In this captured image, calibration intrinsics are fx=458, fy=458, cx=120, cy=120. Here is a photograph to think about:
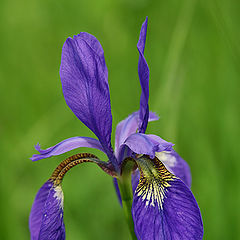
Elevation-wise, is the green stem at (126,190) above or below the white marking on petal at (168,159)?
above

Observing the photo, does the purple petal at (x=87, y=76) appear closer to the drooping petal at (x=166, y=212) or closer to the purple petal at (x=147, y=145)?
the purple petal at (x=147, y=145)

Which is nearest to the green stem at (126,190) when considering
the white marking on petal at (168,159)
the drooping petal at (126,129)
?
the drooping petal at (126,129)

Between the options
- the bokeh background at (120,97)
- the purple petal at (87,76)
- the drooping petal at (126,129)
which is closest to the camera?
the purple petal at (87,76)

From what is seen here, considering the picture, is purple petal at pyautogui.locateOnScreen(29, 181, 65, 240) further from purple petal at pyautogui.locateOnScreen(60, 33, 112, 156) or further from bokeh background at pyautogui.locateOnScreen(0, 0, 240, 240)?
bokeh background at pyautogui.locateOnScreen(0, 0, 240, 240)

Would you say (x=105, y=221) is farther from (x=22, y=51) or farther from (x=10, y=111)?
(x=22, y=51)

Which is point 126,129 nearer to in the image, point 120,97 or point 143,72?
point 143,72

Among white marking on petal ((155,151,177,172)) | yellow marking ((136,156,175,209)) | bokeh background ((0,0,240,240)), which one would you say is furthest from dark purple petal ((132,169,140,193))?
bokeh background ((0,0,240,240))
